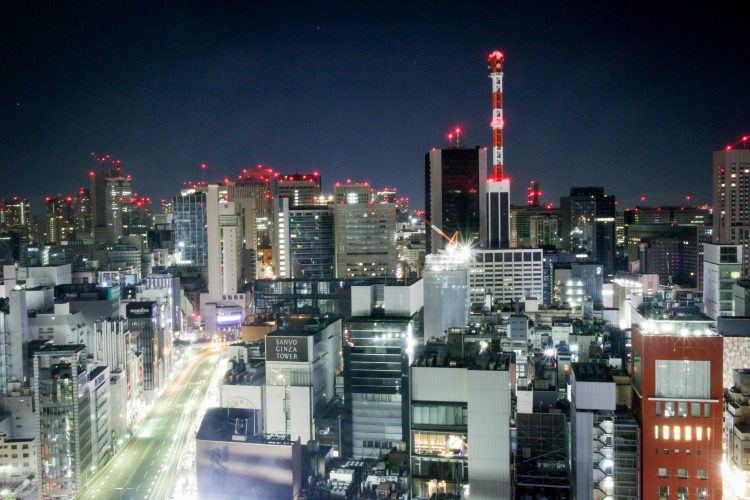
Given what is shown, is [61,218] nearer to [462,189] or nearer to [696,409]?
[462,189]

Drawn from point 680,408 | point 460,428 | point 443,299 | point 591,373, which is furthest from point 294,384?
point 680,408

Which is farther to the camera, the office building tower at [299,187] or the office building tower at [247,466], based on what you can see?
the office building tower at [299,187]

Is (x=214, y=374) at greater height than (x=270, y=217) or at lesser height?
lesser

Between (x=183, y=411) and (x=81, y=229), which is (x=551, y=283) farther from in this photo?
(x=81, y=229)

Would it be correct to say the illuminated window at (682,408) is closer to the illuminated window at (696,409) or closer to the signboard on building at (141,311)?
the illuminated window at (696,409)

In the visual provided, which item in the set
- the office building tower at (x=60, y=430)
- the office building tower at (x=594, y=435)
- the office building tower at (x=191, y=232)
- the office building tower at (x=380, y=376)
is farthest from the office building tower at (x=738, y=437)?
the office building tower at (x=191, y=232)

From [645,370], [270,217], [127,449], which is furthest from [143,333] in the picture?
[270,217]

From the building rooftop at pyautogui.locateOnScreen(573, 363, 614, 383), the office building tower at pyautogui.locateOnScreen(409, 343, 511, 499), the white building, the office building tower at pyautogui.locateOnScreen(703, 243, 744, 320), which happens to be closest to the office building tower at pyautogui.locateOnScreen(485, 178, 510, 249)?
the office building tower at pyautogui.locateOnScreen(703, 243, 744, 320)
